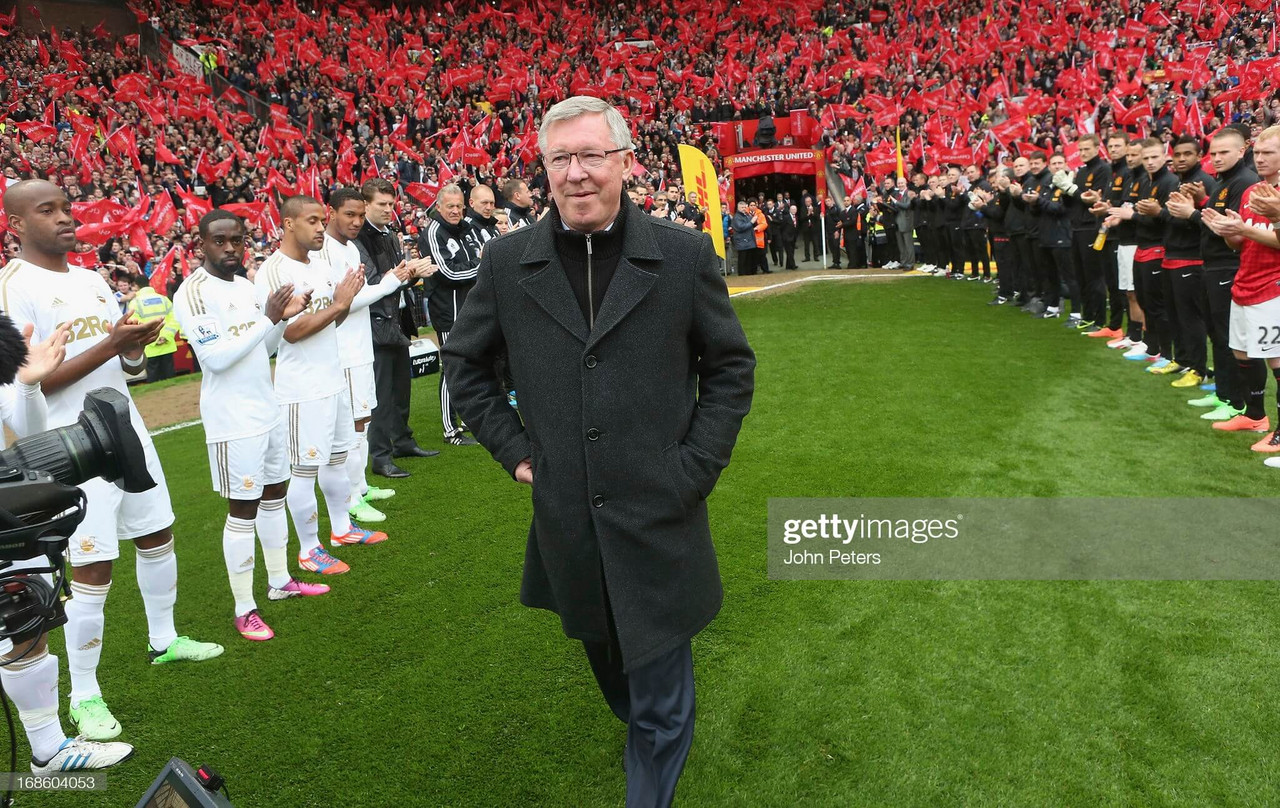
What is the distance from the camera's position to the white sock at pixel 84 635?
348cm

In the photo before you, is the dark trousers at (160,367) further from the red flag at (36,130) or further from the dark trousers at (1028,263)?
the dark trousers at (1028,263)

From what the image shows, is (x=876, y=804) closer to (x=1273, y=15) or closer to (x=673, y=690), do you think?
(x=673, y=690)

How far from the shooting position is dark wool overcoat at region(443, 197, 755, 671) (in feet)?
7.80

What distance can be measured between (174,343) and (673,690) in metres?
11.8

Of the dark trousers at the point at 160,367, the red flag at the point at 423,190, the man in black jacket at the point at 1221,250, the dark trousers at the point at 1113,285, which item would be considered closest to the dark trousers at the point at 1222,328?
the man in black jacket at the point at 1221,250

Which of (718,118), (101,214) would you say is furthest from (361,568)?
(718,118)

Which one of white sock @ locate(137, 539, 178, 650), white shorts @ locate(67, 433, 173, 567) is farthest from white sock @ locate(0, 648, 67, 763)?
white sock @ locate(137, 539, 178, 650)

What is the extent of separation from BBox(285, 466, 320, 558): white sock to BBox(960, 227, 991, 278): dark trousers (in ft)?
45.4

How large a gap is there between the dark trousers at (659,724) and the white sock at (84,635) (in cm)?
230

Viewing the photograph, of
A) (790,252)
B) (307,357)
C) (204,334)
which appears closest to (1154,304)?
(307,357)

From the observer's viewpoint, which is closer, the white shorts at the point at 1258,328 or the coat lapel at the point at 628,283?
the coat lapel at the point at 628,283

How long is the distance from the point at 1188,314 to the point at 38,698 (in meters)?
8.90

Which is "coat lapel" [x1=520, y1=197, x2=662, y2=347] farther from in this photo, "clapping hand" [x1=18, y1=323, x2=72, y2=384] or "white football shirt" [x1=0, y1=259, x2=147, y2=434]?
"white football shirt" [x1=0, y1=259, x2=147, y2=434]

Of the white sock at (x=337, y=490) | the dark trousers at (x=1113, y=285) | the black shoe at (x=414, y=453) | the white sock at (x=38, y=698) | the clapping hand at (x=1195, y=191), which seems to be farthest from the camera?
the dark trousers at (x=1113, y=285)
